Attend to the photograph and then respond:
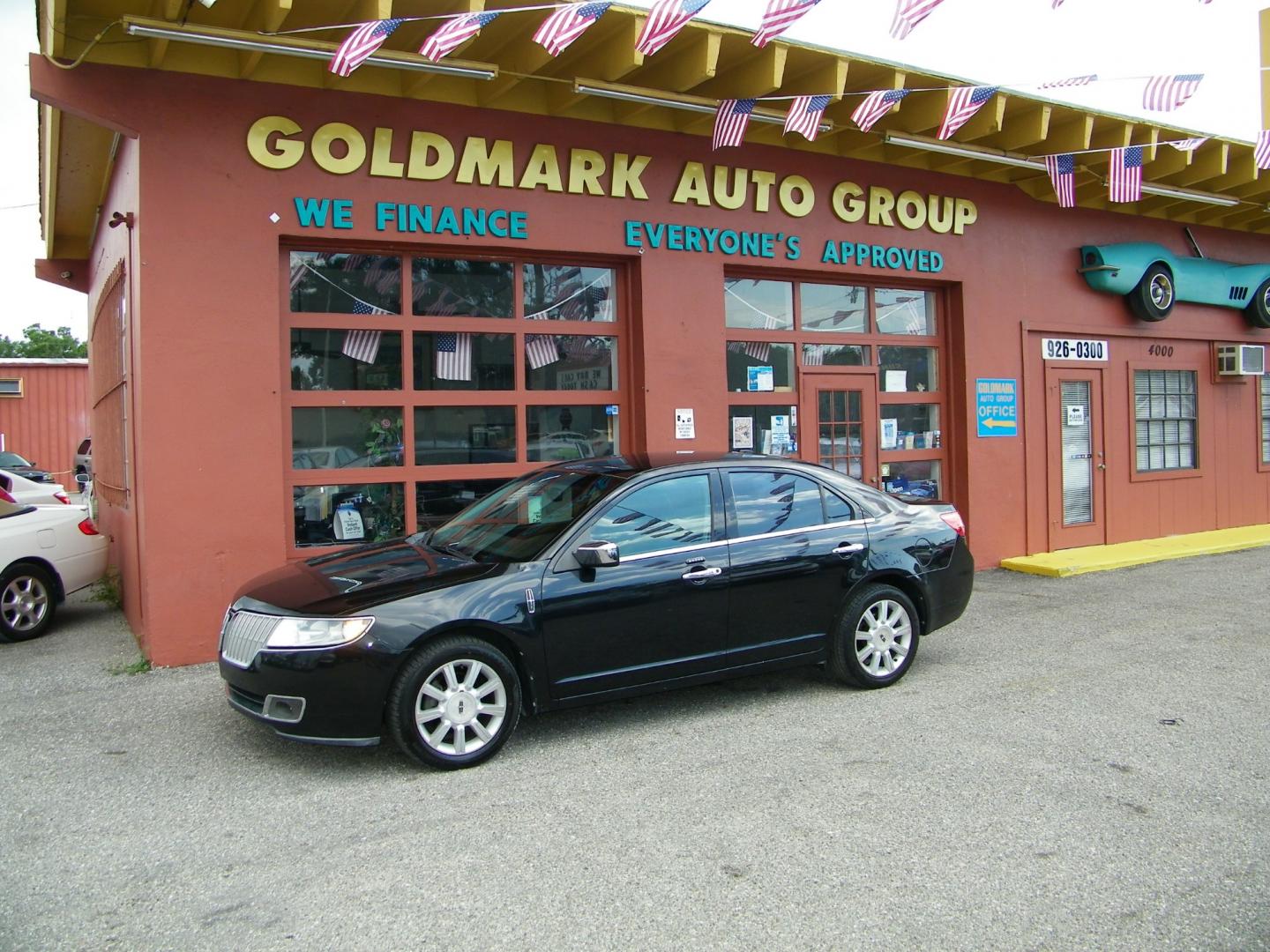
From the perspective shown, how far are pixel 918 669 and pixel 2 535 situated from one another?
725 cm

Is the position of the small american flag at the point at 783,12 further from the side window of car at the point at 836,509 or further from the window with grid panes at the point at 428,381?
the side window of car at the point at 836,509

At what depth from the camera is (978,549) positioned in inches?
421

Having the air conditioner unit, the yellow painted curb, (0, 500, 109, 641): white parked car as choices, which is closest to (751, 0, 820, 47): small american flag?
the yellow painted curb

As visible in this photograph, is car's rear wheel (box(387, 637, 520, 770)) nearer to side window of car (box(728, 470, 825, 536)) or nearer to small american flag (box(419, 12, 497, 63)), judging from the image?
side window of car (box(728, 470, 825, 536))

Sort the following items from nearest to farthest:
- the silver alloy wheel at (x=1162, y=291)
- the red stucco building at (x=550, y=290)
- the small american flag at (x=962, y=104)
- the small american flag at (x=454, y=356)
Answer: the red stucco building at (x=550, y=290)
the small american flag at (x=454, y=356)
the small american flag at (x=962, y=104)
the silver alloy wheel at (x=1162, y=291)

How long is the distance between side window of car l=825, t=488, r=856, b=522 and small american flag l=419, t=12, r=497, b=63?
12.5ft

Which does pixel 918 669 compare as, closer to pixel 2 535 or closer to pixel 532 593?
pixel 532 593

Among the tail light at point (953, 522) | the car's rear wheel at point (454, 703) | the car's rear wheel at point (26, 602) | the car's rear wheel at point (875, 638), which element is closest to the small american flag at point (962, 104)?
the tail light at point (953, 522)

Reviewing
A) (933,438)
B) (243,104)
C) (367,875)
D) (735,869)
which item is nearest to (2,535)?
(243,104)

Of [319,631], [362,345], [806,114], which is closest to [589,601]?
[319,631]

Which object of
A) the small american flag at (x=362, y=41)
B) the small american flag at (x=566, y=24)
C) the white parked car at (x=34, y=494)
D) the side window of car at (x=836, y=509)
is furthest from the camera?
the white parked car at (x=34, y=494)

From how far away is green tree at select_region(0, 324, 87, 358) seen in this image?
6944 cm

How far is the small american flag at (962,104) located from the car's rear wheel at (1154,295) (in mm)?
4743

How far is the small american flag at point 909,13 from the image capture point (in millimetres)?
6219
